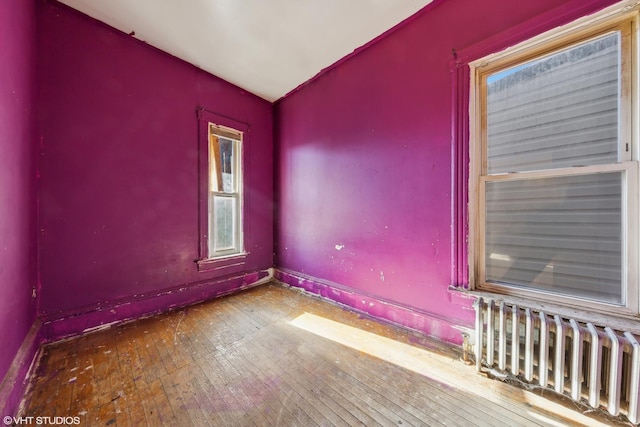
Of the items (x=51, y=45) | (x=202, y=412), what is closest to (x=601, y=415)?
(x=202, y=412)

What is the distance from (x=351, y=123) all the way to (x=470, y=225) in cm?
168

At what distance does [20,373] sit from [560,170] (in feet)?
12.6

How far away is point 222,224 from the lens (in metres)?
3.39

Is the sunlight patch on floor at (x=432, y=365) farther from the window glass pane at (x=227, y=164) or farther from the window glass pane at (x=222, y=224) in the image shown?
the window glass pane at (x=227, y=164)

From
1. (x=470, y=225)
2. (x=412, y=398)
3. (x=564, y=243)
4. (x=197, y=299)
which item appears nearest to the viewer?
(x=412, y=398)

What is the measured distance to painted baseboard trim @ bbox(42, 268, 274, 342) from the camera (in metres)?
2.06

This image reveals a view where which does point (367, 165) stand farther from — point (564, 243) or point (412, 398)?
point (412, 398)

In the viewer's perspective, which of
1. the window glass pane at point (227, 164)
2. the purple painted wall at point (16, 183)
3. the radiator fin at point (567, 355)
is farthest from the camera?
the window glass pane at point (227, 164)

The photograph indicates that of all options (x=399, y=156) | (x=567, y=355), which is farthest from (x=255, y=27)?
(x=567, y=355)

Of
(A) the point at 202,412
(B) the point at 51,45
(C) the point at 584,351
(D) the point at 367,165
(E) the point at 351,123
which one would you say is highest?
(B) the point at 51,45

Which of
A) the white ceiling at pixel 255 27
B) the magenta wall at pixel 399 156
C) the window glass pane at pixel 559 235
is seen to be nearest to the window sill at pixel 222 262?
the magenta wall at pixel 399 156

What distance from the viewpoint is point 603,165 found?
1504mm

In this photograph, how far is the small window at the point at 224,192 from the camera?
320 cm

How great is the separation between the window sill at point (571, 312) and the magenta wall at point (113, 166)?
3.05 metres
